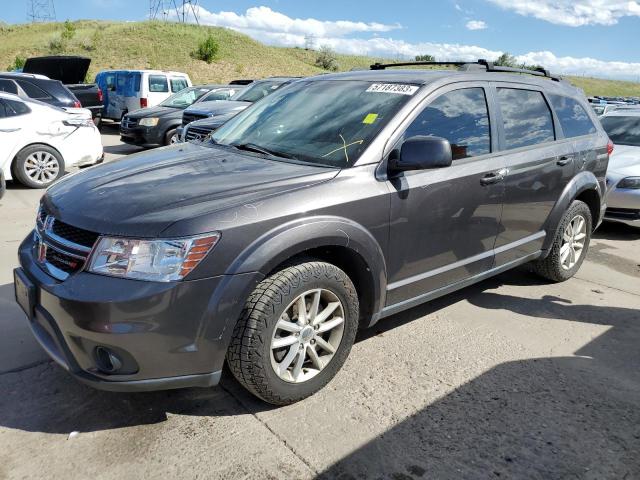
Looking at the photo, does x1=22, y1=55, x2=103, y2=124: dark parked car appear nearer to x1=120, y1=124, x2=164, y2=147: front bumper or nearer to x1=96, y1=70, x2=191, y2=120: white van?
x1=96, y1=70, x2=191, y2=120: white van

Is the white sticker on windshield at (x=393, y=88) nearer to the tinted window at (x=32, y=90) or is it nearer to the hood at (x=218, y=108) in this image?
the hood at (x=218, y=108)

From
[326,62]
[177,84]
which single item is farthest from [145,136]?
[326,62]

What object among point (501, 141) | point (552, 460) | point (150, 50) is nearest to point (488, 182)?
point (501, 141)

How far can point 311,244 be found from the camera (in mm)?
2730

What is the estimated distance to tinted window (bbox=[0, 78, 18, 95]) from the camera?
10674 millimetres

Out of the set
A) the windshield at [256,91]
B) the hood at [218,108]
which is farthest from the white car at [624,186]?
the windshield at [256,91]

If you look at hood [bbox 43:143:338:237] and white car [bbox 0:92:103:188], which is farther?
white car [bbox 0:92:103:188]

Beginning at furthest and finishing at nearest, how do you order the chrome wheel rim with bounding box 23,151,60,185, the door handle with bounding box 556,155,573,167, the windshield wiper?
the chrome wheel rim with bounding box 23,151,60,185 < the door handle with bounding box 556,155,573,167 < the windshield wiper

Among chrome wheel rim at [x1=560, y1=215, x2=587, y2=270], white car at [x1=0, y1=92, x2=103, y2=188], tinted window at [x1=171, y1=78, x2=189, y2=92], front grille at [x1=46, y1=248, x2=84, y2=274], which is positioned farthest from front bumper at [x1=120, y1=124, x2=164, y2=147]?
front grille at [x1=46, y1=248, x2=84, y2=274]

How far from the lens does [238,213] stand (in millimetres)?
2521

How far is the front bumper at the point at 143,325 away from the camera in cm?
233

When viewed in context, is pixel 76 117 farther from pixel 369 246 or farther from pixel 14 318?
pixel 369 246

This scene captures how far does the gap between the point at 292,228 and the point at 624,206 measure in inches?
222

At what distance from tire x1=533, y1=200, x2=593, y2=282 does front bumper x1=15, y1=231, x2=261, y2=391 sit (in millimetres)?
3159
